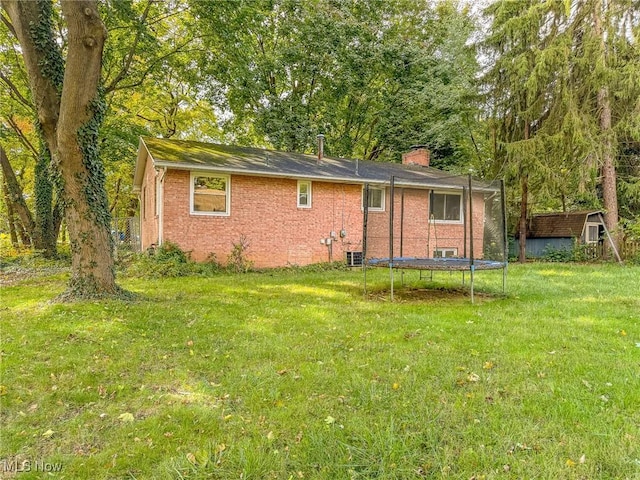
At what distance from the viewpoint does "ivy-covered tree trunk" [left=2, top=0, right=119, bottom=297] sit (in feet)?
19.6

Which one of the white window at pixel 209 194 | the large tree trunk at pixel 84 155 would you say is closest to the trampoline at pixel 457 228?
the white window at pixel 209 194

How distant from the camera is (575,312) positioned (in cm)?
598

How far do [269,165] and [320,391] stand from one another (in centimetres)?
1030

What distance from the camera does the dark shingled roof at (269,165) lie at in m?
11.2

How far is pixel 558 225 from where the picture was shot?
56.7 ft

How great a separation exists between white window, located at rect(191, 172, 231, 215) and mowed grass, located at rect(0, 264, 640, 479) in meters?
5.67

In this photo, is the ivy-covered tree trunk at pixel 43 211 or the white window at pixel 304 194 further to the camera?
the ivy-covered tree trunk at pixel 43 211

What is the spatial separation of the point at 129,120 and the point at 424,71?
15.2 meters

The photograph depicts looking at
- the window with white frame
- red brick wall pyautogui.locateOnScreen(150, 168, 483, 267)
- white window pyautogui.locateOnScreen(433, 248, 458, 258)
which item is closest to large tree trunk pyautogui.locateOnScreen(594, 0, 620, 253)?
the window with white frame

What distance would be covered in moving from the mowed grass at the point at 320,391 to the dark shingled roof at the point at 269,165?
576 cm

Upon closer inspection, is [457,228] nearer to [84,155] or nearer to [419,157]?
[419,157]

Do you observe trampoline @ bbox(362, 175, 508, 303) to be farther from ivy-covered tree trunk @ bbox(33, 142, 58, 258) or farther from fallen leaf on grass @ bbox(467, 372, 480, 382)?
ivy-covered tree trunk @ bbox(33, 142, 58, 258)

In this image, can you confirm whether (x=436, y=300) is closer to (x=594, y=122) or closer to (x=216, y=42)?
(x=216, y=42)

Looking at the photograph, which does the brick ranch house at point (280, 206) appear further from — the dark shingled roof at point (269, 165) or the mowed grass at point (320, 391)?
the mowed grass at point (320, 391)
